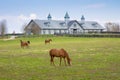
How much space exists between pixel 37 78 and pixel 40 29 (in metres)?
→ 108

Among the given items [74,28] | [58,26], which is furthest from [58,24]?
[74,28]

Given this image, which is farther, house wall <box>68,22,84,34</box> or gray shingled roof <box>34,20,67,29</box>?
house wall <box>68,22,84,34</box>

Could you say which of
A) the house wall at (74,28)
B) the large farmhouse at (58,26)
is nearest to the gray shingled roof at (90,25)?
the large farmhouse at (58,26)

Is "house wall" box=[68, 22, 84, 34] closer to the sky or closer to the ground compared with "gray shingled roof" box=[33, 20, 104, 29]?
closer to the ground

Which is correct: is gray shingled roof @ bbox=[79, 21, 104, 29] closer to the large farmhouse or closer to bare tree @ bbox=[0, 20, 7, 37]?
the large farmhouse

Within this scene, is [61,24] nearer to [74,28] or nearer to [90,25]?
[74,28]

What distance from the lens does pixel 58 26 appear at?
130 metres

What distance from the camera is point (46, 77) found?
17.2m

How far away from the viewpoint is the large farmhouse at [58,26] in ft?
409

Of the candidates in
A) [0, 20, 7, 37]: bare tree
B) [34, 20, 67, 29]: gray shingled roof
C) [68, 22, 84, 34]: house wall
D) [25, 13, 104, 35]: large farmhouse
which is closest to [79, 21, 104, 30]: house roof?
[25, 13, 104, 35]: large farmhouse

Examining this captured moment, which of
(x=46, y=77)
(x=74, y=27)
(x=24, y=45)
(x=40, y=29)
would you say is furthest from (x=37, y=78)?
(x=74, y=27)

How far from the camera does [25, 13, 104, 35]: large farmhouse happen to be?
4906 inches

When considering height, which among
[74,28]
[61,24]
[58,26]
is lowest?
[74,28]

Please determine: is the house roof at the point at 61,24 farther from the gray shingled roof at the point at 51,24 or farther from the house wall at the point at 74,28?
the house wall at the point at 74,28
